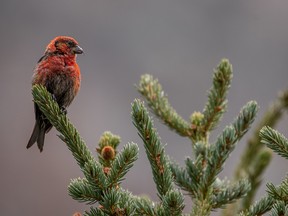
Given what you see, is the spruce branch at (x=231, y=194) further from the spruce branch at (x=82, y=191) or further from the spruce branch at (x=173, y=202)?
the spruce branch at (x=82, y=191)

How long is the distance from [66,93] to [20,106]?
27.8 metres

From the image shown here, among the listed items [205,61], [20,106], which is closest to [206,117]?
[20,106]

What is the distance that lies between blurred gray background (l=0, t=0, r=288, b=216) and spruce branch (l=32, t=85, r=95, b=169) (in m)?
9.00

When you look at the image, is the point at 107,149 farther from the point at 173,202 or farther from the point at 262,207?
the point at 262,207

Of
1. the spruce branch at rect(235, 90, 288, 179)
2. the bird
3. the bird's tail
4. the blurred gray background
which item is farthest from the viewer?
the blurred gray background

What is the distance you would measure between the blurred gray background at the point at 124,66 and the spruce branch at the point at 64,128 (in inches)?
354

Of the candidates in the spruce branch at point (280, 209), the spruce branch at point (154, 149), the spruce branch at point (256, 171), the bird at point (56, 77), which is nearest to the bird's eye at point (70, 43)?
the bird at point (56, 77)

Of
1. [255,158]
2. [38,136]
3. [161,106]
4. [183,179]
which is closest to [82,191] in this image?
[183,179]

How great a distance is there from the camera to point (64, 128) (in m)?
3.05

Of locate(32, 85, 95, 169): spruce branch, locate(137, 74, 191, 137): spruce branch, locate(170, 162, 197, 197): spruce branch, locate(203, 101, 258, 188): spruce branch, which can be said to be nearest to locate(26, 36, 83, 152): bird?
locate(137, 74, 191, 137): spruce branch

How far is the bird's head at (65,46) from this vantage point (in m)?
4.88

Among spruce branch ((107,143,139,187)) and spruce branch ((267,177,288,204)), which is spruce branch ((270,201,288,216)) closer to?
spruce branch ((267,177,288,204))

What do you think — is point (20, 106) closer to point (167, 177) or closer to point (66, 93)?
point (66, 93)

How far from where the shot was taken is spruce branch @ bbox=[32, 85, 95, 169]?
Result: 114 inches
